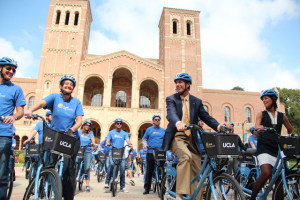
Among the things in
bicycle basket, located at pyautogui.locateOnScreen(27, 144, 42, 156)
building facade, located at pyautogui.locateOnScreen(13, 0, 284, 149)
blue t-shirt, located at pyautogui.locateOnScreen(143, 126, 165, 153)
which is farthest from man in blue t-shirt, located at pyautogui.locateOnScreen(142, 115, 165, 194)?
building facade, located at pyautogui.locateOnScreen(13, 0, 284, 149)

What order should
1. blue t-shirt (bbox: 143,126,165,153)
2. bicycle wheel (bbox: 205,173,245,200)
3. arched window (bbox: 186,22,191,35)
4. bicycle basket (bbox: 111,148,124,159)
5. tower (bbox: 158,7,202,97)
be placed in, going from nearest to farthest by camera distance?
bicycle wheel (bbox: 205,173,245,200) → bicycle basket (bbox: 111,148,124,159) → blue t-shirt (bbox: 143,126,165,153) → tower (bbox: 158,7,202,97) → arched window (bbox: 186,22,191,35)

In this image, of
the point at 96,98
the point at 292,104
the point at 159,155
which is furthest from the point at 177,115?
the point at 292,104

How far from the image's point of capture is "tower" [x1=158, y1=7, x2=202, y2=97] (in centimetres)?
2885

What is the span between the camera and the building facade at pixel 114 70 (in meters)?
26.2

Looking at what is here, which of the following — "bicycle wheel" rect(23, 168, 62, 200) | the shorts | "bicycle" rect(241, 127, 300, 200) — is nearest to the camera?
"bicycle wheel" rect(23, 168, 62, 200)

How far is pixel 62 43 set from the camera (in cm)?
2834

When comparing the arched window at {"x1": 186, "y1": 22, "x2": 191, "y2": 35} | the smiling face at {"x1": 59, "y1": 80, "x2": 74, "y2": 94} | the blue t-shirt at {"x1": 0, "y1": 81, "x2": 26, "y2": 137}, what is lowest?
the blue t-shirt at {"x1": 0, "y1": 81, "x2": 26, "y2": 137}

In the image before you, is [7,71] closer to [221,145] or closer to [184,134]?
[184,134]

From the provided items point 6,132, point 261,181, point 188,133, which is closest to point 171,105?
point 188,133

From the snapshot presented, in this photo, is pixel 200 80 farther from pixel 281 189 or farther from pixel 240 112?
pixel 281 189

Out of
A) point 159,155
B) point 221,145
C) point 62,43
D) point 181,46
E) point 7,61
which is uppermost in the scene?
point 181,46

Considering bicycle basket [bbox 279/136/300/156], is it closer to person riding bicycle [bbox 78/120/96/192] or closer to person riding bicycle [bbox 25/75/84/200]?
person riding bicycle [bbox 25/75/84/200]

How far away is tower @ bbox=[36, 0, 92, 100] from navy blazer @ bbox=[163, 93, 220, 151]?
23.8m

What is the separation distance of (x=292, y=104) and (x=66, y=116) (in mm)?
50495
